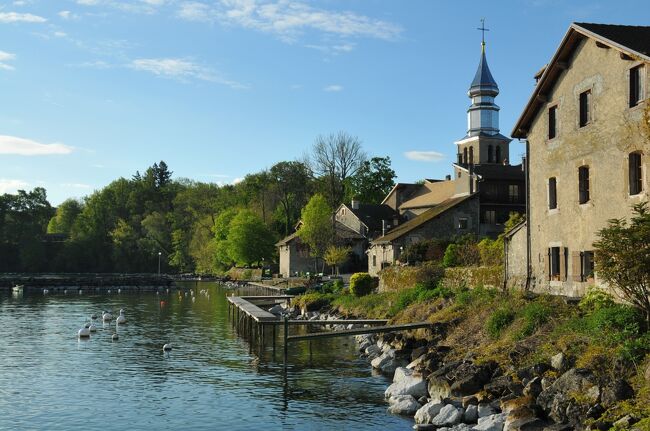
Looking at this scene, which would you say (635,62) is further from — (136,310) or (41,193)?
(41,193)

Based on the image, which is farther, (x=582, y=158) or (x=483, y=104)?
(x=483, y=104)

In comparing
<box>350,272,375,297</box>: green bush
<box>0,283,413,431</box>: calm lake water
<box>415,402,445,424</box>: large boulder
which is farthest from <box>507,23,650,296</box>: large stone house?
<box>350,272,375,297</box>: green bush

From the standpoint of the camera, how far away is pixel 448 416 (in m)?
20.0

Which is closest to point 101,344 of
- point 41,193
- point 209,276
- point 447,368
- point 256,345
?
point 256,345

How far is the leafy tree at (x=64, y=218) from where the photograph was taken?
156m

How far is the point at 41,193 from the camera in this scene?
5507 inches

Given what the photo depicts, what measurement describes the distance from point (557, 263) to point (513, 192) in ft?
118

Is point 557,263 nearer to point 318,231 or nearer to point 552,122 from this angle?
point 552,122

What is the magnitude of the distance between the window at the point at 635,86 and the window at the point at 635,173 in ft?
6.26

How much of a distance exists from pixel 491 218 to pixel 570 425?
Result: 48783 millimetres

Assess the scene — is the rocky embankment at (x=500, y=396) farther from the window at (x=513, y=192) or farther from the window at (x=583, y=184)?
the window at (x=513, y=192)

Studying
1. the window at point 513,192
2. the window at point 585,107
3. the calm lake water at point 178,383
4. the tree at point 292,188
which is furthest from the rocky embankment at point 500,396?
the tree at point 292,188

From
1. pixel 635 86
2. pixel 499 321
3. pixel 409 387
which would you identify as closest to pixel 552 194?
pixel 635 86

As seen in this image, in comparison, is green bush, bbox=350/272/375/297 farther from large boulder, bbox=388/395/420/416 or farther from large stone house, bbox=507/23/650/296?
large boulder, bbox=388/395/420/416
